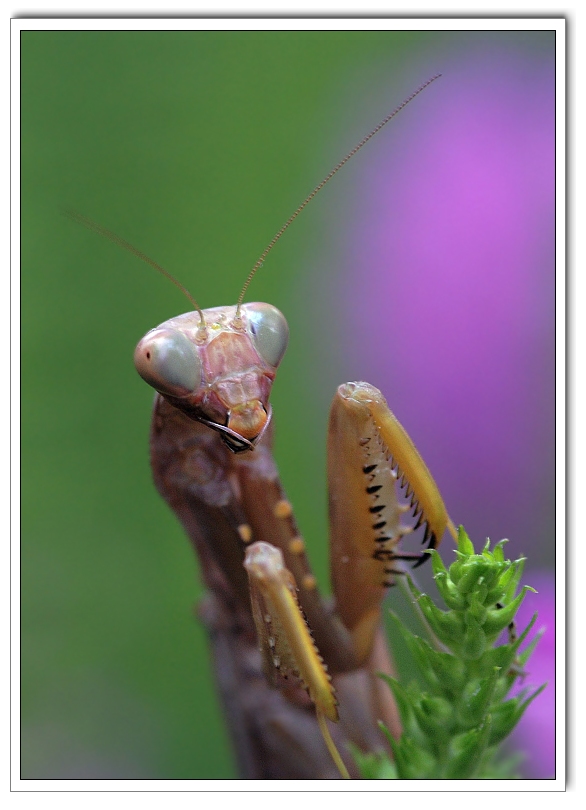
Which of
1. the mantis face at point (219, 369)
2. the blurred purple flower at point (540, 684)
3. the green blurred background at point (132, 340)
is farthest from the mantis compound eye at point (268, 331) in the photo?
the green blurred background at point (132, 340)

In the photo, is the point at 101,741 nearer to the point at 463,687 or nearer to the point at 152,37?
the point at 463,687

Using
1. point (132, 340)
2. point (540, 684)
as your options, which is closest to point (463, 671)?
point (540, 684)

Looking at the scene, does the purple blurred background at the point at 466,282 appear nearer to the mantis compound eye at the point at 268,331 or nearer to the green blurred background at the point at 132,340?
the green blurred background at the point at 132,340

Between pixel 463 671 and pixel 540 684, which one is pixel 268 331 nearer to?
pixel 463 671

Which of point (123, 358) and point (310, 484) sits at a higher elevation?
point (123, 358)

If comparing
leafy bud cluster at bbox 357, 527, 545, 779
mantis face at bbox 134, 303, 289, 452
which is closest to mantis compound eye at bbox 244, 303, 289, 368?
mantis face at bbox 134, 303, 289, 452

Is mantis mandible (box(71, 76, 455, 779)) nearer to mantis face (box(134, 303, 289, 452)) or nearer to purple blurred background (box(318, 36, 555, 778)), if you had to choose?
mantis face (box(134, 303, 289, 452))
